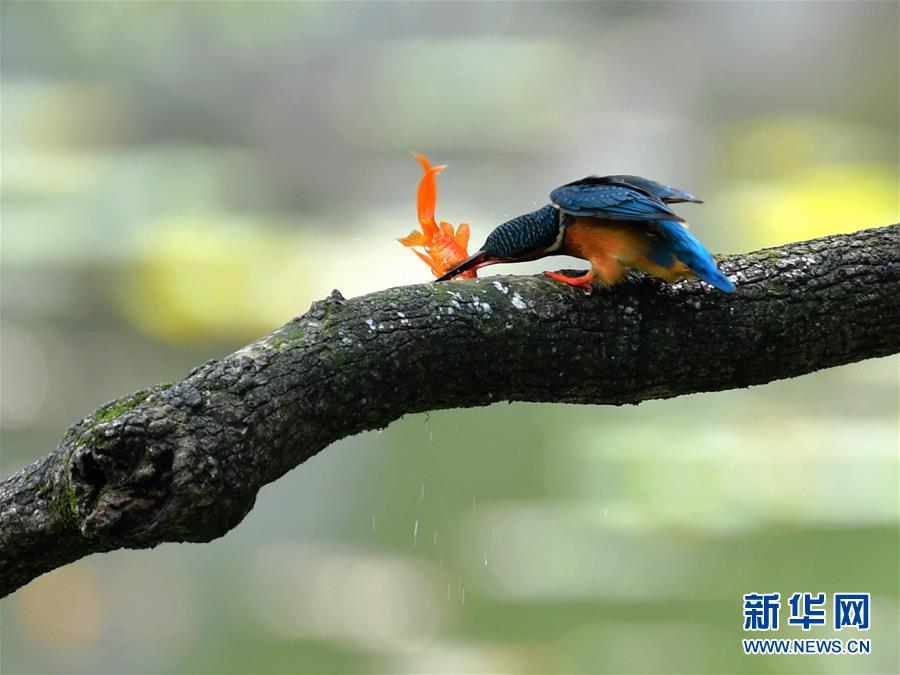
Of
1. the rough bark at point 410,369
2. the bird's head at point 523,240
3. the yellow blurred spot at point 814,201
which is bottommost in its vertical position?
the rough bark at point 410,369

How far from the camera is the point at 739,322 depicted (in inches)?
62.3

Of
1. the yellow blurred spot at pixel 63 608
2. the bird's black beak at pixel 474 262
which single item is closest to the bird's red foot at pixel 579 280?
the bird's black beak at pixel 474 262

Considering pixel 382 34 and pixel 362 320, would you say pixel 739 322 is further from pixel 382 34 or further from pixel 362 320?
pixel 382 34

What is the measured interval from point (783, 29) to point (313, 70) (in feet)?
6.21

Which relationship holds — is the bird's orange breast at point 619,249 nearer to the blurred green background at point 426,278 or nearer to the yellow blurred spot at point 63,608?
the blurred green background at point 426,278

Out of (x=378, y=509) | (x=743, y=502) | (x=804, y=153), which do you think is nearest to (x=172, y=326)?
(x=378, y=509)

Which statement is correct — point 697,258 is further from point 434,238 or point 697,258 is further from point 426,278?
point 426,278

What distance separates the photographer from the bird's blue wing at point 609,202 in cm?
164

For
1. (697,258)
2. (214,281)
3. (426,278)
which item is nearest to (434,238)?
(697,258)

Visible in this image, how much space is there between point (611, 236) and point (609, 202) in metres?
0.06

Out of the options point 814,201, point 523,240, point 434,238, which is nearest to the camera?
point 523,240

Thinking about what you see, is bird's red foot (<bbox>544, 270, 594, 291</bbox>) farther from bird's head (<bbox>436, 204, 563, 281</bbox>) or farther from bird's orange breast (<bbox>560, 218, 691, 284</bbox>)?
bird's head (<bbox>436, 204, 563, 281</bbox>)

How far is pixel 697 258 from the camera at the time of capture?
1553mm

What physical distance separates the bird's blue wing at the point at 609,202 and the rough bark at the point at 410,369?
0.11 metres
